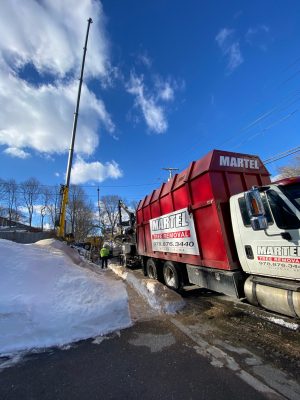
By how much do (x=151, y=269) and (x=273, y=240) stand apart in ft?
23.1

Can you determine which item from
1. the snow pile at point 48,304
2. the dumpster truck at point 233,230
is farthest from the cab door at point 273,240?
the snow pile at point 48,304

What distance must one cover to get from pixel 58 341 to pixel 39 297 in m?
1.22

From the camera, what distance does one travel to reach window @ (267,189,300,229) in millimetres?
4465

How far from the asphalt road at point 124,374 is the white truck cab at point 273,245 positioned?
158 centimetres

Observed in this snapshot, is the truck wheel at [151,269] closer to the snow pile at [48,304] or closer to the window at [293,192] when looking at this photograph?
the snow pile at [48,304]

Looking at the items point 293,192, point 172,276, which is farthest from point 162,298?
point 293,192

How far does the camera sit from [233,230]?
577cm

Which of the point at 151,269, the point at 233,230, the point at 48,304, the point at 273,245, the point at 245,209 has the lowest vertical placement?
the point at 48,304

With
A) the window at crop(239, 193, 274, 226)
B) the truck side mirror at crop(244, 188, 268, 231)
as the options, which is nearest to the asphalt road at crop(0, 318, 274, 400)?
the truck side mirror at crop(244, 188, 268, 231)

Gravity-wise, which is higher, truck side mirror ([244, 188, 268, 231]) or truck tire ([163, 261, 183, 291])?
truck side mirror ([244, 188, 268, 231])

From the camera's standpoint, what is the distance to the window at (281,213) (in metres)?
4.46

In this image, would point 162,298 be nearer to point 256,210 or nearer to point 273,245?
point 273,245

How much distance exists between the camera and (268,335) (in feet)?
16.3

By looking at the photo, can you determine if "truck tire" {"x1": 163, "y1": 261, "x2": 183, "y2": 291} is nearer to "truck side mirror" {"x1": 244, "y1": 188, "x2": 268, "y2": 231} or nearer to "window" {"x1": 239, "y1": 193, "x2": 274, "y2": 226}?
"window" {"x1": 239, "y1": 193, "x2": 274, "y2": 226}
